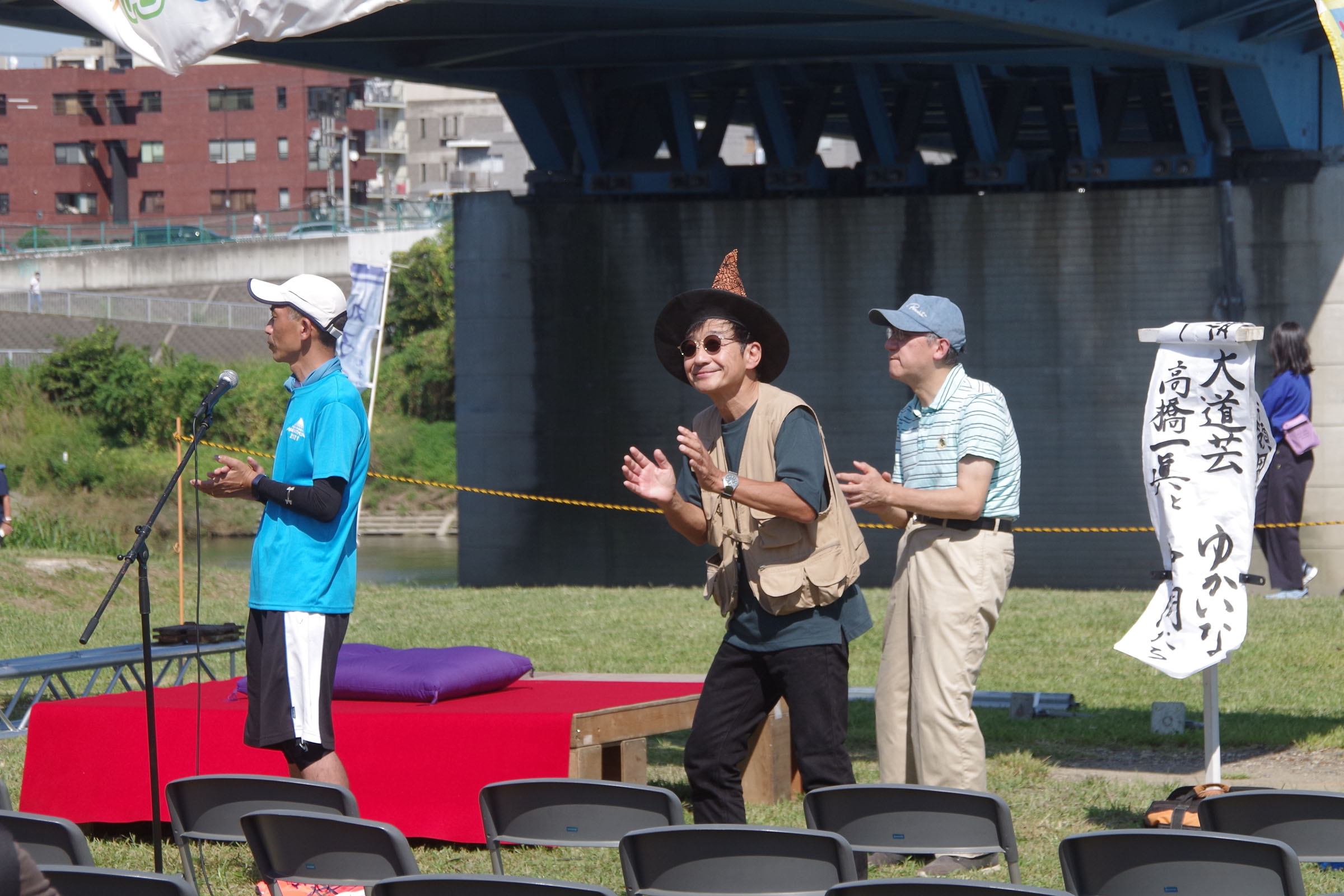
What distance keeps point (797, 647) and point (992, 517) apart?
100 cm

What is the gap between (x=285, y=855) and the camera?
411 centimetres

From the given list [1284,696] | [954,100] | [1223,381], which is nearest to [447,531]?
[954,100]

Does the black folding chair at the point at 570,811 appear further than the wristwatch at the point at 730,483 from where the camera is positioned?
No

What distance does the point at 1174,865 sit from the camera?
11.9 feet

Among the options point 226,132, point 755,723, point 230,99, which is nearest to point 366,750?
point 755,723

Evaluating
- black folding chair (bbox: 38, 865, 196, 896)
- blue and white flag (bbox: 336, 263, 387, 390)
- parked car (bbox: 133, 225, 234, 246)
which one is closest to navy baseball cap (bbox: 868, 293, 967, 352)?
black folding chair (bbox: 38, 865, 196, 896)

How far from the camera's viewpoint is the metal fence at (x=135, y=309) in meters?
48.3

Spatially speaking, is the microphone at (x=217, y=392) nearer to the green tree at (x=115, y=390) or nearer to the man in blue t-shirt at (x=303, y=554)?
the man in blue t-shirt at (x=303, y=554)

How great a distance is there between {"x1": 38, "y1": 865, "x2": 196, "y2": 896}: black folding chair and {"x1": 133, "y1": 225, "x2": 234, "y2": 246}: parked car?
51610 mm

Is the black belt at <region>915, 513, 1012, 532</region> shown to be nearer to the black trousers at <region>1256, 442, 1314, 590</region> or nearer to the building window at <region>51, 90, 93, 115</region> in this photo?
the black trousers at <region>1256, 442, 1314, 590</region>

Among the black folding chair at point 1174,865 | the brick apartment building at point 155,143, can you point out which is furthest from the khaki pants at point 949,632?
the brick apartment building at point 155,143

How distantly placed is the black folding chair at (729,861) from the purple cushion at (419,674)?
2.87 meters

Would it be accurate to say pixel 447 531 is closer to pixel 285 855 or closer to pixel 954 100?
pixel 954 100

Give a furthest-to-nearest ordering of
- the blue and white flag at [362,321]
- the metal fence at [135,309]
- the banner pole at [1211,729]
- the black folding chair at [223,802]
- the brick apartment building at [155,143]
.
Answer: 1. the brick apartment building at [155,143]
2. the metal fence at [135,309]
3. the blue and white flag at [362,321]
4. the banner pole at [1211,729]
5. the black folding chair at [223,802]
